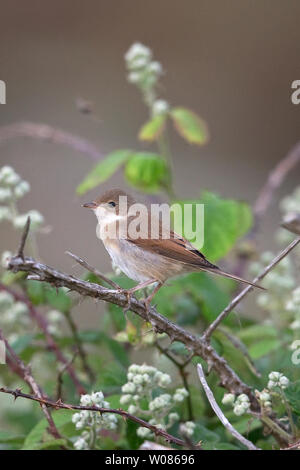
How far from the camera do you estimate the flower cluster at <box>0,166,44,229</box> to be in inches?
104

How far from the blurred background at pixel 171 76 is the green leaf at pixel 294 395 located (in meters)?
4.71

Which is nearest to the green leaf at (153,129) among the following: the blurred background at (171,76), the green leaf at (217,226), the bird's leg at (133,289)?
the green leaf at (217,226)

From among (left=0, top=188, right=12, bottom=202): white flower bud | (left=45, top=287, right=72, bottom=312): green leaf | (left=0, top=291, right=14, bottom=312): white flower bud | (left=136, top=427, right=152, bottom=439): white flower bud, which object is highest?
(left=0, top=188, right=12, bottom=202): white flower bud

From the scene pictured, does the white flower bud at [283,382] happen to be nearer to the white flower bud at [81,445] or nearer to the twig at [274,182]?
the white flower bud at [81,445]

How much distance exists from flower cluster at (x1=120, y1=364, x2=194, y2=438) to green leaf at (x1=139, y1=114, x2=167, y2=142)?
126cm

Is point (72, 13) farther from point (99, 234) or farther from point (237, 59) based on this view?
point (99, 234)

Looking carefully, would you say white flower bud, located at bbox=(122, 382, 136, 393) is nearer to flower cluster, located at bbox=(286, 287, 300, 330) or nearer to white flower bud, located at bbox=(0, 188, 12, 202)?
flower cluster, located at bbox=(286, 287, 300, 330)

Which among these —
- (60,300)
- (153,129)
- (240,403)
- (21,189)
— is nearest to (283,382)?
(240,403)

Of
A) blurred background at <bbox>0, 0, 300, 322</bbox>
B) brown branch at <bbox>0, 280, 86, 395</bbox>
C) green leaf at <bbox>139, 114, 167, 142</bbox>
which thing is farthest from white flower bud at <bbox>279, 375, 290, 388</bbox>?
blurred background at <bbox>0, 0, 300, 322</bbox>

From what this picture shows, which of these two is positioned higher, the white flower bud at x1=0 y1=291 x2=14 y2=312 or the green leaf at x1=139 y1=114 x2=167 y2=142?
the green leaf at x1=139 y1=114 x2=167 y2=142

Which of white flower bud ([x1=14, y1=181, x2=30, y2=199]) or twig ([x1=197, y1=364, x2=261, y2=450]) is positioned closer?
twig ([x1=197, y1=364, x2=261, y2=450])

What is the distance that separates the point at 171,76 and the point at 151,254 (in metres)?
4.81

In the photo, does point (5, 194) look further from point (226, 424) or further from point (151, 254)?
point (226, 424)

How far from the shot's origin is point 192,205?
9.36ft
